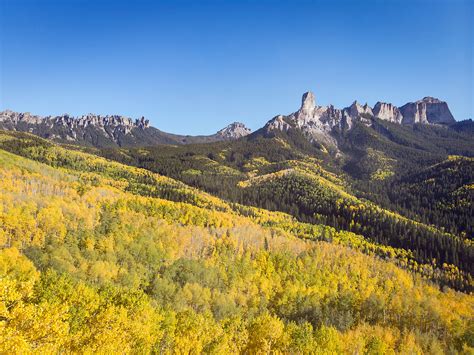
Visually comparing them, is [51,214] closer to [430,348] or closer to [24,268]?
[24,268]

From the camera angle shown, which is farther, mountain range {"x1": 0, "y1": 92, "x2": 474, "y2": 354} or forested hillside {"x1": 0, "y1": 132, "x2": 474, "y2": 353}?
forested hillside {"x1": 0, "y1": 132, "x2": 474, "y2": 353}

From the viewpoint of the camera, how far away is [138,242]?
428 ft

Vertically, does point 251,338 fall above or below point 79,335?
below

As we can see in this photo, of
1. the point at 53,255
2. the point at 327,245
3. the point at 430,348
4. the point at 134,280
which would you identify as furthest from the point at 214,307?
the point at 327,245

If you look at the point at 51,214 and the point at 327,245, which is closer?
the point at 51,214

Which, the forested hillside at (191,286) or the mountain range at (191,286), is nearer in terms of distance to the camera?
the mountain range at (191,286)

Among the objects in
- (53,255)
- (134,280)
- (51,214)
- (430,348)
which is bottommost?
(430,348)

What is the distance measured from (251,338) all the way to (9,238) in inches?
2994

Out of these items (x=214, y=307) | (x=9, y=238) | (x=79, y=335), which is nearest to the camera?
(x=79, y=335)

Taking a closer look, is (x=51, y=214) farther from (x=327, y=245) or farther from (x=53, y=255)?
(x=327, y=245)

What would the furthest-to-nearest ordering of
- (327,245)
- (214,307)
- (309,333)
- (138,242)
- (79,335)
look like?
1. (327,245)
2. (138,242)
3. (214,307)
4. (309,333)
5. (79,335)

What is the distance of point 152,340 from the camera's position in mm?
60500

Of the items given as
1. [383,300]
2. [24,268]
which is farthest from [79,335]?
[383,300]

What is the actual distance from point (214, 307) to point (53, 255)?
48.7 meters
